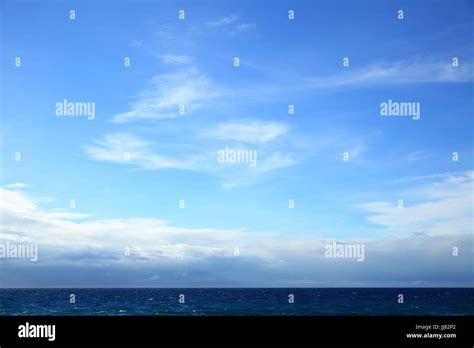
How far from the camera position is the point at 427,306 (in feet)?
197
